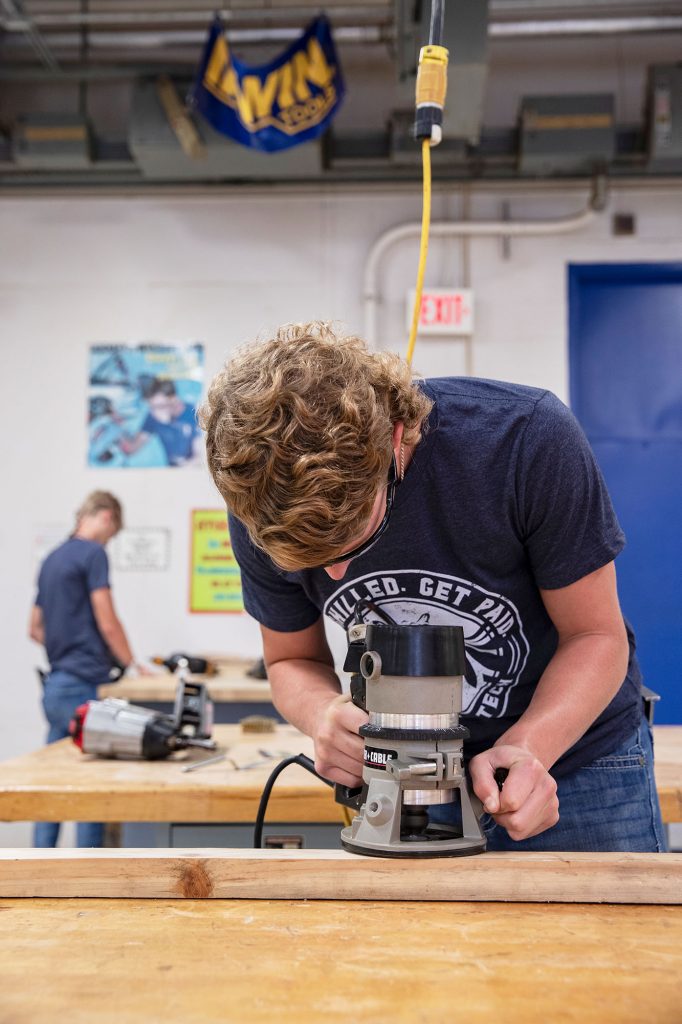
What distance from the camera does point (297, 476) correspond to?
0.88 m

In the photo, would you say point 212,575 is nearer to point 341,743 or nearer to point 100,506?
point 100,506

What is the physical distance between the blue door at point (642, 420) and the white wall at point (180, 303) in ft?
0.45

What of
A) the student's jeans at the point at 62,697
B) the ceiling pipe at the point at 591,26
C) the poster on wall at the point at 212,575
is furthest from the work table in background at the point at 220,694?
the ceiling pipe at the point at 591,26

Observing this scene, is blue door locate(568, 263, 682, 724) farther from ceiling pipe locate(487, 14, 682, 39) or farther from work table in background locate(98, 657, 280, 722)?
work table in background locate(98, 657, 280, 722)

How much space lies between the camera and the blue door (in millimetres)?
4375

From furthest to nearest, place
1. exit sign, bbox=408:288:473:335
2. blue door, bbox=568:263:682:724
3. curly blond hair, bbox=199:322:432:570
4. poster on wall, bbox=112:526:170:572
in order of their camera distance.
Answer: poster on wall, bbox=112:526:170:572 → exit sign, bbox=408:288:473:335 → blue door, bbox=568:263:682:724 → curly blond hair, bbox=199:322:432:570

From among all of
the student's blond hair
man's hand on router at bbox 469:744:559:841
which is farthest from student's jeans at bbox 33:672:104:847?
man's hand on router at bbox 469:744:559:841

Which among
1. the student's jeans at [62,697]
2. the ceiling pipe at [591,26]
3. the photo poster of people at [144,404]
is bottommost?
the student's jeans at [62,697]

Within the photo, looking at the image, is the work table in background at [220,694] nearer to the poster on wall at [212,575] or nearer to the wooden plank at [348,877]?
the poster on wall at [212,575]

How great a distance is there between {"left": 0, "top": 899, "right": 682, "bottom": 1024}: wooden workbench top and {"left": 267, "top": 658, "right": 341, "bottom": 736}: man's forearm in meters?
0.35

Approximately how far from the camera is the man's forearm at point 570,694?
106 centimetres

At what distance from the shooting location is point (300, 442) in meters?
0.88

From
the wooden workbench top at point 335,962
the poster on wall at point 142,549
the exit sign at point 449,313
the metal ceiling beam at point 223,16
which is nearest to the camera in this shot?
the wooden workbench top at point 335,962

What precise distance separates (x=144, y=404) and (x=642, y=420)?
2438mm
